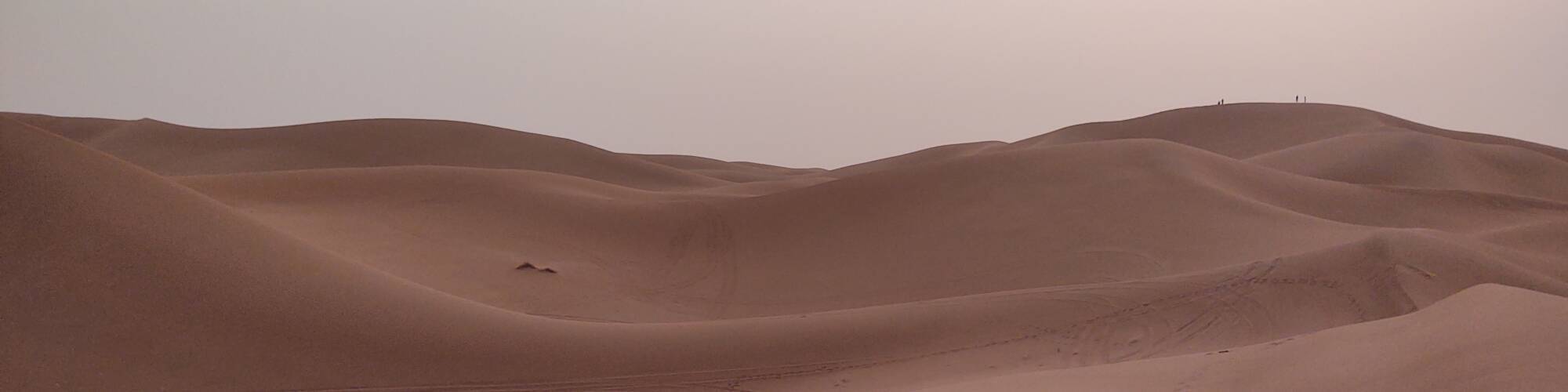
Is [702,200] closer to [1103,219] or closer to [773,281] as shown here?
[773,281]

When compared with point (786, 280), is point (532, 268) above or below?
above

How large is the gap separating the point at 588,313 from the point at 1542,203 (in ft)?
43.8

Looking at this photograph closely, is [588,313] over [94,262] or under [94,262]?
under

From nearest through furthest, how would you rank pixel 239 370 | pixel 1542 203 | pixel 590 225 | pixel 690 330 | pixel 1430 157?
pixel 239 370 → pixel 690 330 → pixel 590 225 → pixel 1542 203 → pixel 1430 157

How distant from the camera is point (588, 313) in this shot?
901 cm

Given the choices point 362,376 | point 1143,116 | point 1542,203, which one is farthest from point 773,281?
point 1143,116

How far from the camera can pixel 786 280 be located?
35.7ft

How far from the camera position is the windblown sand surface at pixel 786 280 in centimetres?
538

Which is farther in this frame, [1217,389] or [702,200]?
[702,200]

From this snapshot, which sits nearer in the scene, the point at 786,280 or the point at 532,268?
the point at 532,268

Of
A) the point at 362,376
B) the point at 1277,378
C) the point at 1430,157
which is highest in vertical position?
the point at 1430,157

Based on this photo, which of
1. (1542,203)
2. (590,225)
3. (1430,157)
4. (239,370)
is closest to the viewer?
(239,370)

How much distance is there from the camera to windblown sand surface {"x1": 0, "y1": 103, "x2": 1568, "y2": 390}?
17.6 feet

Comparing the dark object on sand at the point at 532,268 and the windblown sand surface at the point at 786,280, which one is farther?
the dark object on sand at the point at 532,268
